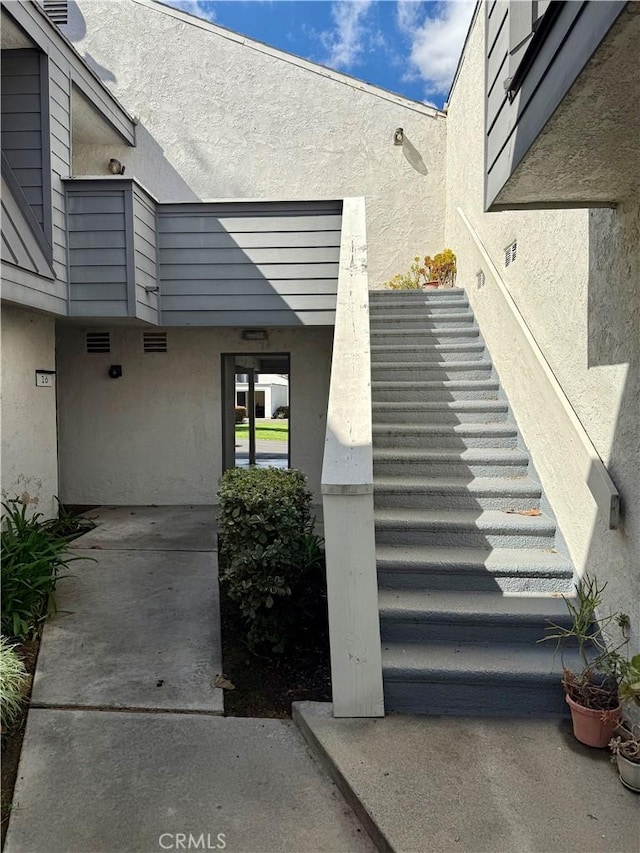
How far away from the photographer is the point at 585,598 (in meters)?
2.56

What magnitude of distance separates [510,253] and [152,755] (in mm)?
4348

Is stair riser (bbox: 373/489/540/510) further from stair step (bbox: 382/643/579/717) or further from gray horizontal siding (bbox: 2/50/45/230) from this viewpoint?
gray horizontal siding (bbox: 2/50/45/230)

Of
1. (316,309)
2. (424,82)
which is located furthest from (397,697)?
(424,82)

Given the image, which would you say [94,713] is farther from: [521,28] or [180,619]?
[521,28]

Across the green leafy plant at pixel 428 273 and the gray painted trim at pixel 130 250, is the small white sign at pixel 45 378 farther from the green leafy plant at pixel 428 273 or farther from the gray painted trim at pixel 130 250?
the green leafy plant at pixel 428 273

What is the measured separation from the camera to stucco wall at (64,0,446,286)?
286 inches

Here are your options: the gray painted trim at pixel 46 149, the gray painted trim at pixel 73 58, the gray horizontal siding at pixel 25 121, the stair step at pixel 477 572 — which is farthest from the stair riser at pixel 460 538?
the gray painted trim at pixel 73 58

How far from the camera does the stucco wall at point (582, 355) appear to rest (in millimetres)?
2549

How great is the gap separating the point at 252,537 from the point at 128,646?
3.51 feet

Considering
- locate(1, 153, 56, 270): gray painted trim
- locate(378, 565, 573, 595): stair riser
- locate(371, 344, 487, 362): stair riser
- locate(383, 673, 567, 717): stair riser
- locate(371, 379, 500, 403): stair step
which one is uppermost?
locate(1, 153, 56, 270): gray painted trim

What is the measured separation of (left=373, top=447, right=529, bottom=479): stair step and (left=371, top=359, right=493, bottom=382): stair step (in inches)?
42.9

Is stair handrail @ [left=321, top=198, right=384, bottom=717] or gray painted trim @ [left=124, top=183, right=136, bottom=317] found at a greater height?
gray painted trim @ [left=124, top=183, right=136, bottom=317]

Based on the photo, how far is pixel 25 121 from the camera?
489cm
